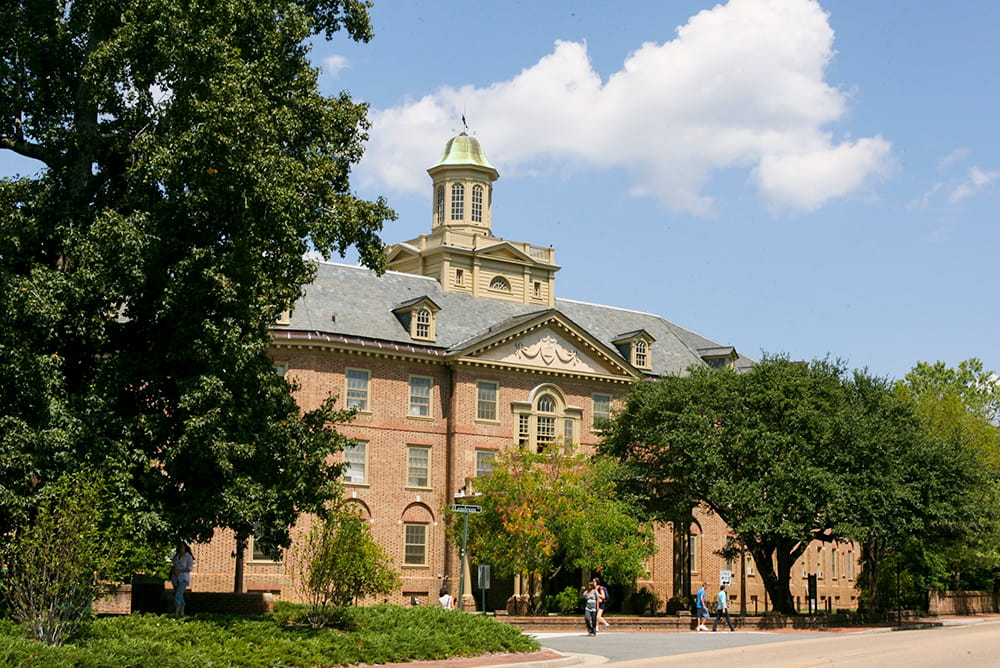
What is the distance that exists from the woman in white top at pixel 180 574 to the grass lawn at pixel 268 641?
2.07 meters

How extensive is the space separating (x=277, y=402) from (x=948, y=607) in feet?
142

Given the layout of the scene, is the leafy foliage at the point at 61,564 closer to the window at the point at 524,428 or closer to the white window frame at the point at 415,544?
the white window frame at the point at 415,544

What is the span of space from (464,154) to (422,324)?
47.0 ft

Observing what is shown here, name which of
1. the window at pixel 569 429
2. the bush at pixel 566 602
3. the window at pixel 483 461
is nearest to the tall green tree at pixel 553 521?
the bush at pixel 566 602

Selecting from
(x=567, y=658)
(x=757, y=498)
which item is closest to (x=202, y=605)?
(x=567, y=658)

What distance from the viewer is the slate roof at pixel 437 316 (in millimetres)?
47562

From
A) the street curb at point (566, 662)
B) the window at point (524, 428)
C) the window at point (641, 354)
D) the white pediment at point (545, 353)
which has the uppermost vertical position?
the window at point (641, 354)

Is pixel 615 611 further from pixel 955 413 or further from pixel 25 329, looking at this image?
pixel 25 329

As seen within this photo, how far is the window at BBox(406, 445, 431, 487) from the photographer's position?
4797 centimetres

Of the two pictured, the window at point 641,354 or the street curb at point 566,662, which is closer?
the street curb at point 566,662

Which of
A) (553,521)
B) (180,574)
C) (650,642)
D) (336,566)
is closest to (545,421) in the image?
(553,521)

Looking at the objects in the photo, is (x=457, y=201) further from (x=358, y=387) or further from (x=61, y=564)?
(x=61, y=564)

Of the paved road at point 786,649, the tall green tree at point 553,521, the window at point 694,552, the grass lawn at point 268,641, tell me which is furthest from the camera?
the window at point 694,552

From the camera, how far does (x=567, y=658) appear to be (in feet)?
76.6
